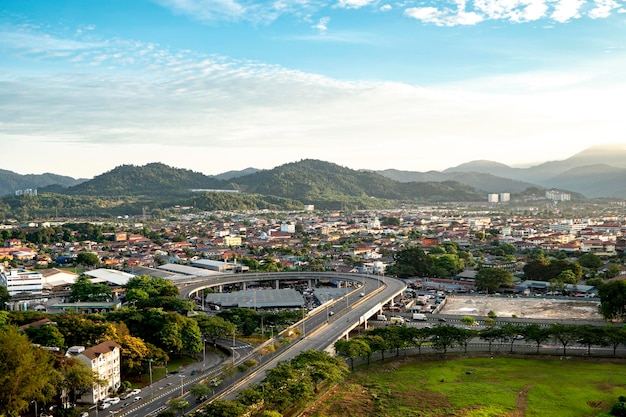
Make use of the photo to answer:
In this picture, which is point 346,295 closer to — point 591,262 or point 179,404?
point 179,404

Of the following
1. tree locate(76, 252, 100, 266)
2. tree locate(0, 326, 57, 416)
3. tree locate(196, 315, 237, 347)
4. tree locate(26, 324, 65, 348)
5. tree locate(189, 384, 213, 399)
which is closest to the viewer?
tree locate(0, 326, 57, 416)

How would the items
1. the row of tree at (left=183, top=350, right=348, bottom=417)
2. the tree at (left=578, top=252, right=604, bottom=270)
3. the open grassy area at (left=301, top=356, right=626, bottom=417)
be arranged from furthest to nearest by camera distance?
the tree at (left=578, top=252, right=604, bottom=270) < the open grassy area at (left=301, top=356, right=626, bottom=417) < the row of tree at (left=183, top=350, right=348, bottom=417)

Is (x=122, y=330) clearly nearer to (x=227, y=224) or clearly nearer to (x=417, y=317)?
(x=417, y=317)

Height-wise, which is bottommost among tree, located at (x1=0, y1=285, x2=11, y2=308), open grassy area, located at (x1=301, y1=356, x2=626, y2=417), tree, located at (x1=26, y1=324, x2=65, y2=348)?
open grassy area, located at (x1=301, y1=356, x2=626, y2=417)

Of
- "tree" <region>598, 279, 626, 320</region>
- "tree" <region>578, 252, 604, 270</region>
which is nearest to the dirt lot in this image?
"tree" <region>598, 279, 626, 320</region>

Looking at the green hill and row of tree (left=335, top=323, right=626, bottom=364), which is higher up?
the green hill

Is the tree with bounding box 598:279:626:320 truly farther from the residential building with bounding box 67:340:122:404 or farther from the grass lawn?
the residential building with bounding box 67:340:122:404

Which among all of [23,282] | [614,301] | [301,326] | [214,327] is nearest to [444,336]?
[301,326]
